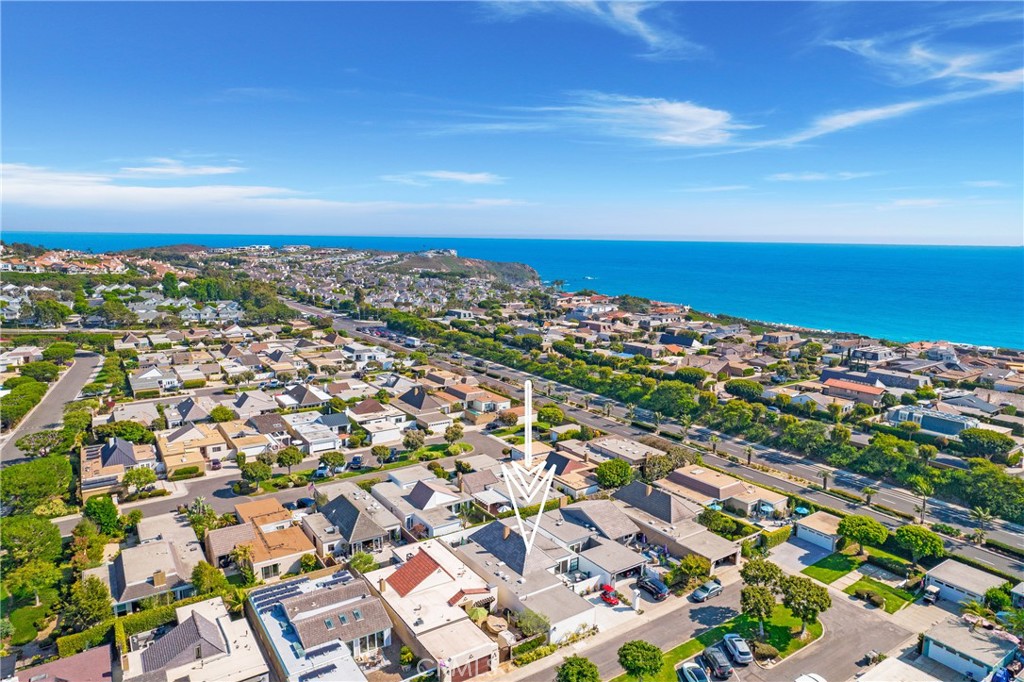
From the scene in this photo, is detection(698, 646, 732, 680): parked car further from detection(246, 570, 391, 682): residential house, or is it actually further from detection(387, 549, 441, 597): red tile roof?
detection(246, 570, 391, 682): residential house

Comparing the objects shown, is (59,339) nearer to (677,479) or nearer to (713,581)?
(677,479)

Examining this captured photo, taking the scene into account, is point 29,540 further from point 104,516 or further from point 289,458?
point 289,458

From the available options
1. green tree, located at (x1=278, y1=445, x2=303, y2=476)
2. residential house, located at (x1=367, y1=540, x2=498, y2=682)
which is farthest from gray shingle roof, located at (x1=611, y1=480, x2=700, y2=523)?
green tree, located at (x1=278, y1=445, x2=303, y2=476)

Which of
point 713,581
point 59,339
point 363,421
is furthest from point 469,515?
point 59,339

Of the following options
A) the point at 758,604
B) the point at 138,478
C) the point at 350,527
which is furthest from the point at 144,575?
the point at 758,604

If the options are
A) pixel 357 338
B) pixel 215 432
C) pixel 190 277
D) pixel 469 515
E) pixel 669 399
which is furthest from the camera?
pixel 190 277

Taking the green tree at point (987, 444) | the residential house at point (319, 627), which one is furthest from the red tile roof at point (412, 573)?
the green tree at point (987, 444)
